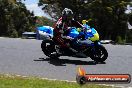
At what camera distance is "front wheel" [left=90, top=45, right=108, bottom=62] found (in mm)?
13773

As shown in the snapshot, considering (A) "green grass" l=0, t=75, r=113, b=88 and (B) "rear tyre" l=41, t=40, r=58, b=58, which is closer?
(A) "green grass" l=0, t=75, r=113, b=88

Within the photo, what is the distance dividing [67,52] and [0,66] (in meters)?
2.78

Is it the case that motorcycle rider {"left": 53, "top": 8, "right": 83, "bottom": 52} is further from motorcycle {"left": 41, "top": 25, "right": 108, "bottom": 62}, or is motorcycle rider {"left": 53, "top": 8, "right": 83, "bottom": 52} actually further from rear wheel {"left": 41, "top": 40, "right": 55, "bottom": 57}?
rear wheel {"left": 41, "top": 40, "right": 55, "bottom": 57}

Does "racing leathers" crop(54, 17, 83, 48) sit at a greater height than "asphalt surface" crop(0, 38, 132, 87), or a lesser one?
greater

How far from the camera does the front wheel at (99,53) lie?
1377 centimetres

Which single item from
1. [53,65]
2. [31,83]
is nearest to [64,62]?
[53,65]

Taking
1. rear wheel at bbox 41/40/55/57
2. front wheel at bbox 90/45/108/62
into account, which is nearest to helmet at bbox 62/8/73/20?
rear wheel at bbox 41/40/55/57

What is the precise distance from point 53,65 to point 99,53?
1801 mm

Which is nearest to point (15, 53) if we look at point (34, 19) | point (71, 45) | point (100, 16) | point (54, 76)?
point (71, 45)

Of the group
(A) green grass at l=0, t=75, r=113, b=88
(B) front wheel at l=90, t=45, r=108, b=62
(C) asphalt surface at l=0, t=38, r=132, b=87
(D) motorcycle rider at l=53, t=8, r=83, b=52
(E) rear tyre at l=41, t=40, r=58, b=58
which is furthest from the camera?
(E) rear tyre at l=41, t=40, r=58, b=58

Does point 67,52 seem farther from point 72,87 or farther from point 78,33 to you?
point 72,87

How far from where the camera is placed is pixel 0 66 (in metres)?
12.1

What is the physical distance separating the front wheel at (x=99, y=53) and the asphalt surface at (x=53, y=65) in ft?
0.60

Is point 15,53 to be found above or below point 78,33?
below
